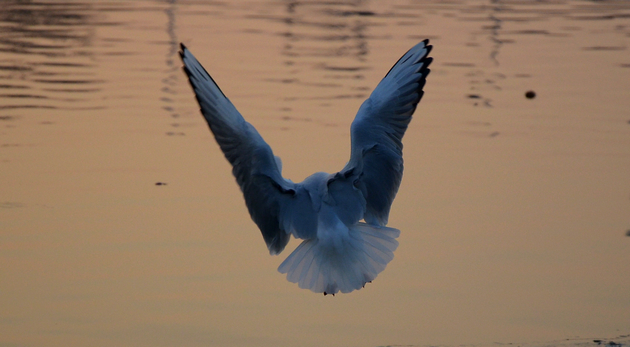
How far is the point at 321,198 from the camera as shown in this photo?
5.23 m

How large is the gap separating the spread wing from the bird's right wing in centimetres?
38

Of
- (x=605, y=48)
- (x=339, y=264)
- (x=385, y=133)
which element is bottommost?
(x=339, y=264)

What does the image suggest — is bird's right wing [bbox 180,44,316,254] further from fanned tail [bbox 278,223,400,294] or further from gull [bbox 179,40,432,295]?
fanned tail [bbox 278,223,400,294]

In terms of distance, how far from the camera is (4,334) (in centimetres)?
573

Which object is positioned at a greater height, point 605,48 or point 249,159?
point 605,48

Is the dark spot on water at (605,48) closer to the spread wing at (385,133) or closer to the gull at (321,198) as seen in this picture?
the spread wing at (385,133)

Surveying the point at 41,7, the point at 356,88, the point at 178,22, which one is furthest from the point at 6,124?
the point at 41,7

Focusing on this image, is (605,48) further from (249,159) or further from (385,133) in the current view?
(249,159)

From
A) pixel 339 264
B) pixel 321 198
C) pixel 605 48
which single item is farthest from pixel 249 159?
pixel 605 48

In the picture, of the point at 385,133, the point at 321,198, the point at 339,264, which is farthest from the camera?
the point at 385,133

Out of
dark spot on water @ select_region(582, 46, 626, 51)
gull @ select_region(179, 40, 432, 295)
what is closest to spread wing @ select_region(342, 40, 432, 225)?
gull @ select_region(179, 40, 432, 295)

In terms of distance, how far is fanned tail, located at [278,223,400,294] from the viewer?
511cm

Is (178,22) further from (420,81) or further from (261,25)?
(420,81)

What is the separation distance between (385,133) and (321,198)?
2.00 feet
